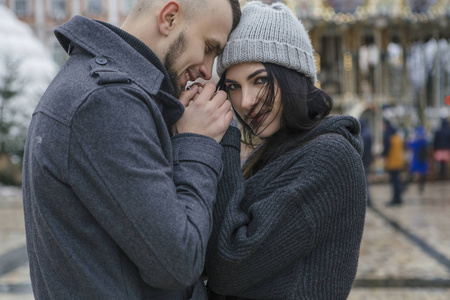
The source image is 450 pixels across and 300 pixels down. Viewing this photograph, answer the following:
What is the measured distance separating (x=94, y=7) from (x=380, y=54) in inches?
767

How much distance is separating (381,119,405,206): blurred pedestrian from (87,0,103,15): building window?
23821 mm

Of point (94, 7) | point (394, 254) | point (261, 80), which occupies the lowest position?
point (94, 7)

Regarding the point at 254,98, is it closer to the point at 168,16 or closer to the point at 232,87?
the point at 232,87

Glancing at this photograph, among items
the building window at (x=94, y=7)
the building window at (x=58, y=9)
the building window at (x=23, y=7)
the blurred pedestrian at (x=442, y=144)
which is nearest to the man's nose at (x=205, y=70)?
the blurred pedestrian at (x=442, y=144)

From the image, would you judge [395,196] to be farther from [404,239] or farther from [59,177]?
[59,177]

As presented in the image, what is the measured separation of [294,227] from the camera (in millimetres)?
1509

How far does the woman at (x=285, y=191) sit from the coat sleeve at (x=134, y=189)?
0.95 feet

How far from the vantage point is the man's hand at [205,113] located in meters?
1.47

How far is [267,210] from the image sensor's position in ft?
5.00

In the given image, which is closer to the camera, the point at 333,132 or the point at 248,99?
the point at 333,132

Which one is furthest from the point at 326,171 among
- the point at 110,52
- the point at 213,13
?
the point at 110,52

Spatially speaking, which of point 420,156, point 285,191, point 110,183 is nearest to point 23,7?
point 420,156

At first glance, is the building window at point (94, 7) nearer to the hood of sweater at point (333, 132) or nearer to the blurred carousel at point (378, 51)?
the blurred carousel at point (378, 51)

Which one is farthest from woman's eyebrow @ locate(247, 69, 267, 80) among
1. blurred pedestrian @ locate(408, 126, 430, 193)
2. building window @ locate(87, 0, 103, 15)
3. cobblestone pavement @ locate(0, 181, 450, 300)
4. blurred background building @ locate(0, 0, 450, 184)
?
building window @ locate(87, 0, 103, 15)
